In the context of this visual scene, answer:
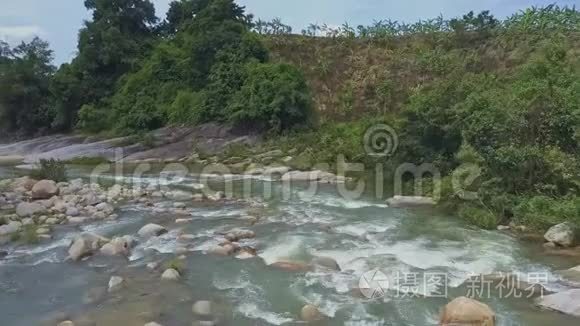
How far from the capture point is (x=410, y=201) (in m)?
14.1

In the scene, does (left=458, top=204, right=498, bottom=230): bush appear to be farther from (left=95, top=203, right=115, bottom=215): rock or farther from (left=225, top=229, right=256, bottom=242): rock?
(left=95, top=203, right=115, bottom=215): rock

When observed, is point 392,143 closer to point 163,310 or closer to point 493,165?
point 493,165

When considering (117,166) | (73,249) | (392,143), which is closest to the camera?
(73,249)

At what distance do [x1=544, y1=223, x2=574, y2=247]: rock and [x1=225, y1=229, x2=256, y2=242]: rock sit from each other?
19.0 feet

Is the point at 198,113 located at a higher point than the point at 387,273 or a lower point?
higher

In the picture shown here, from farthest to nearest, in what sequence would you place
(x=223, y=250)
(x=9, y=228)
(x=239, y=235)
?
1. (x=9, y=228)
2. (x=239, y=235)
3. (x=223, y=250)

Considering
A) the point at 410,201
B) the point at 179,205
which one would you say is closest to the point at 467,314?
the point at 410,201

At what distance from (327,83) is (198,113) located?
921 centimetres

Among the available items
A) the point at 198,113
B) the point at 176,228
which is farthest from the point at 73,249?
the point at 198,113

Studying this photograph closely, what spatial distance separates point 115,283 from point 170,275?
2.84ft

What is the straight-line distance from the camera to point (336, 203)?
14.7m

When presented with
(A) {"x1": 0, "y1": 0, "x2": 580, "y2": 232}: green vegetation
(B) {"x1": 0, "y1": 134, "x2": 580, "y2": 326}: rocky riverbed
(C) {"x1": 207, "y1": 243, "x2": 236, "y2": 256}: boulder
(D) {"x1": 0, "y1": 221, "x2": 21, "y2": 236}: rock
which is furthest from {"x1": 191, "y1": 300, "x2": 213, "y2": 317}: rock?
(A) {"x1": 0, "y1": 0, "x2": 580, "y2": 232}: green vegetation

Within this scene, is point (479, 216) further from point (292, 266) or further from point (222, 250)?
point (222, 250)

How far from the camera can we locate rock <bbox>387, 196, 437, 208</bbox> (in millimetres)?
13977
